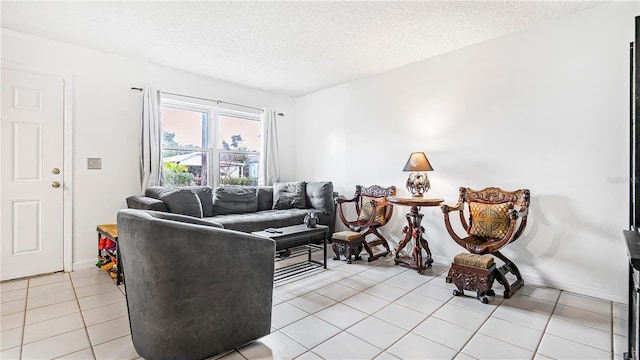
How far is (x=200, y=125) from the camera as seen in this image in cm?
449

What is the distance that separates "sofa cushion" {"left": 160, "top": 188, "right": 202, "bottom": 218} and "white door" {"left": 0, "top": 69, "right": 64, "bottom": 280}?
1.12m

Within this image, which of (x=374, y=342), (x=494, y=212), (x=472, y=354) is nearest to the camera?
(x=472, y=354)

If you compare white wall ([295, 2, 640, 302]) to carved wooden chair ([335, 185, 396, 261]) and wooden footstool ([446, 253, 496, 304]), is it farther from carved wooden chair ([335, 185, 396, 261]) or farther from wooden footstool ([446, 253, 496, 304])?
wooden footstool ([446, 253, 496, 304])

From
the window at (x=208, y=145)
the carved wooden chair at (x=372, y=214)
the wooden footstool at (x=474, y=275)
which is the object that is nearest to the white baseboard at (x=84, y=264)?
the window at (x=208, y=145)

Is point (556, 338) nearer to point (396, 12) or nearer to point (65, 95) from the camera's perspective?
point (396, 12)

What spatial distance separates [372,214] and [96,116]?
3396 mm

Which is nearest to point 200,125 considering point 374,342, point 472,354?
point 374,342

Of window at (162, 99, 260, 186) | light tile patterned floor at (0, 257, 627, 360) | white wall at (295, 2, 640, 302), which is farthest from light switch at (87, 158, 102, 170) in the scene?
white wall at (295, 2, 640, 302)

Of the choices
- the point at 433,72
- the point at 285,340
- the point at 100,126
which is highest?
the point at 433,72

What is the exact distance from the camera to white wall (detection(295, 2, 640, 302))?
2.55 metres

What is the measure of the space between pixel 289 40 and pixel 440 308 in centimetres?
290

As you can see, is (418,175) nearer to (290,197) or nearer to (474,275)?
(474,275)

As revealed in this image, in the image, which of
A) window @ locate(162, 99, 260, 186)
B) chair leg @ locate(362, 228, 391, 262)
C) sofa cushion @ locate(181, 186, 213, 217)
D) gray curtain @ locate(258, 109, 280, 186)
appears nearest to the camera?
chair leg @ locate(362, 228, 391, 262)

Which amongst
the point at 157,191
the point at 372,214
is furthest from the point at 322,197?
the point at 157,191
